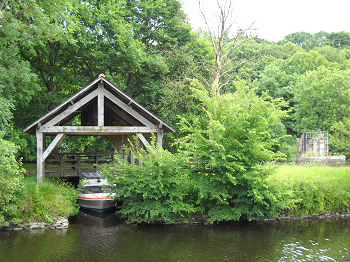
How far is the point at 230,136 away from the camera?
13875 millimetres

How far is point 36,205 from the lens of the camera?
12508 millimetres

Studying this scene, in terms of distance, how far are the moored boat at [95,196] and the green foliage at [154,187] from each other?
1.65 m

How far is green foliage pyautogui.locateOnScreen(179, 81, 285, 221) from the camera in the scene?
1330 cm

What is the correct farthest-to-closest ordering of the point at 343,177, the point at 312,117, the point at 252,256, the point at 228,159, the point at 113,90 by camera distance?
the point at 312,117
the point at 343,177
the point at 113,90
the point at 228,159
the point at 252,256

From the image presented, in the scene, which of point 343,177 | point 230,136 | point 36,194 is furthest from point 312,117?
point 36,194

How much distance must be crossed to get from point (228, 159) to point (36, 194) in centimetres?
777

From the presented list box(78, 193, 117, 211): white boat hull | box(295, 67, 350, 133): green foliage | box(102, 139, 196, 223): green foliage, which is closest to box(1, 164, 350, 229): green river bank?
box(78, 193, 117, 211): white boat hull

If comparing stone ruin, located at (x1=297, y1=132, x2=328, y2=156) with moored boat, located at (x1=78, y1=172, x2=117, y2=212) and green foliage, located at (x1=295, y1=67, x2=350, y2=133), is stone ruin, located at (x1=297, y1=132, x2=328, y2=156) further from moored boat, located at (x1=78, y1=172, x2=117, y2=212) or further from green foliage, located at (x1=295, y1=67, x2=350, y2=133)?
moored boat, located at (x1=78, y1=172, x2=117, y2=212)

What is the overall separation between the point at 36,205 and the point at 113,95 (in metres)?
5.64

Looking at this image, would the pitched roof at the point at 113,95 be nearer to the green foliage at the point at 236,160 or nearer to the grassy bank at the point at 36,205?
the green foliage at the point at 236,160

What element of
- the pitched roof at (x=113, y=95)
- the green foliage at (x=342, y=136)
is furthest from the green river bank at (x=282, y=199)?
the green foliage at (x=342, y=136)

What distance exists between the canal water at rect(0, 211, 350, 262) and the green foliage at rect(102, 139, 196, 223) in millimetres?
630

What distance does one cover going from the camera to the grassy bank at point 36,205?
12094mm

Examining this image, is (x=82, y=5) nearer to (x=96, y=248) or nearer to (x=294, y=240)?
(x=96, y=248)
